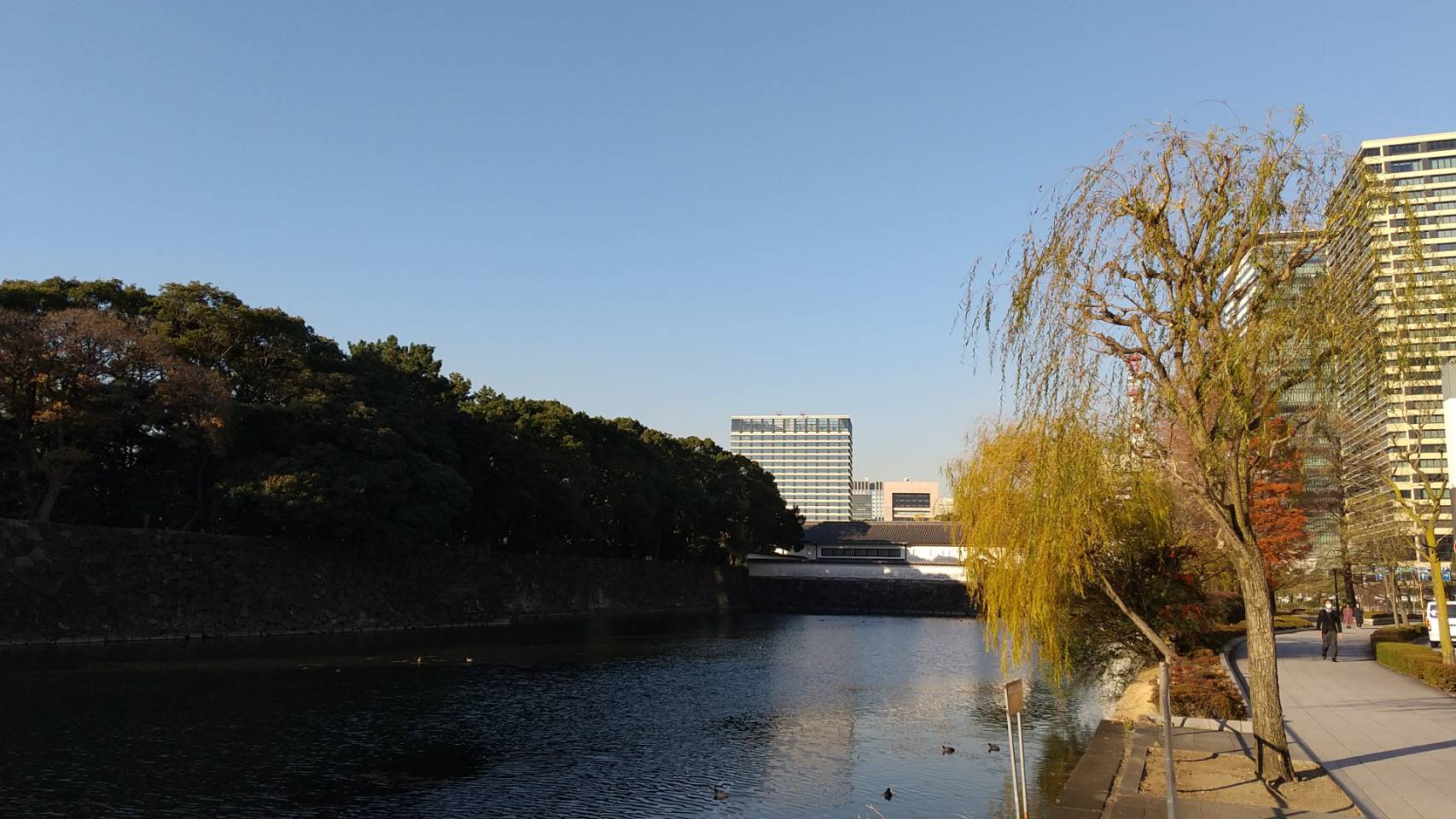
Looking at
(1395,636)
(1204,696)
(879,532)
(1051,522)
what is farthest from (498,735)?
(879,532)

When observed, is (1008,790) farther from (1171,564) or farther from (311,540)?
(311,540)

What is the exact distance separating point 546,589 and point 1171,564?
49028 millimetres

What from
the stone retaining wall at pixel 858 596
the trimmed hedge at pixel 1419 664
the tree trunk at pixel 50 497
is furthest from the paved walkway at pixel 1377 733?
the stone retaining wall at pixel 858 596

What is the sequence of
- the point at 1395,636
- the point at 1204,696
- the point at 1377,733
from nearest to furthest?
1. the point at 1377,733
2. the point at 1204,696
3. the point at 1395,636

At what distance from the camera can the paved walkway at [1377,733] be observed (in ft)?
40.7

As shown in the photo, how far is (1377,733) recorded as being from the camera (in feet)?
56.7

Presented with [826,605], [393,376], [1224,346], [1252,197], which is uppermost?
[393,376]

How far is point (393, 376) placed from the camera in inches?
2106

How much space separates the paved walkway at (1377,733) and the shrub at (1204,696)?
3.44 ft

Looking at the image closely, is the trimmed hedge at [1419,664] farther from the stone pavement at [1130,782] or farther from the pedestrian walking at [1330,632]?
the stone pavement at [1130,782]

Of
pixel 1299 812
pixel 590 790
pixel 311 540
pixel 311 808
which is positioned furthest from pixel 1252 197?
pixel 311 540

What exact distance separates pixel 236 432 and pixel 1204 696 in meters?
38.6

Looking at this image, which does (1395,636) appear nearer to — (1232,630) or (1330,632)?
(1232,630)

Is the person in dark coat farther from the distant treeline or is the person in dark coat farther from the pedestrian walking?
the distant treeline
